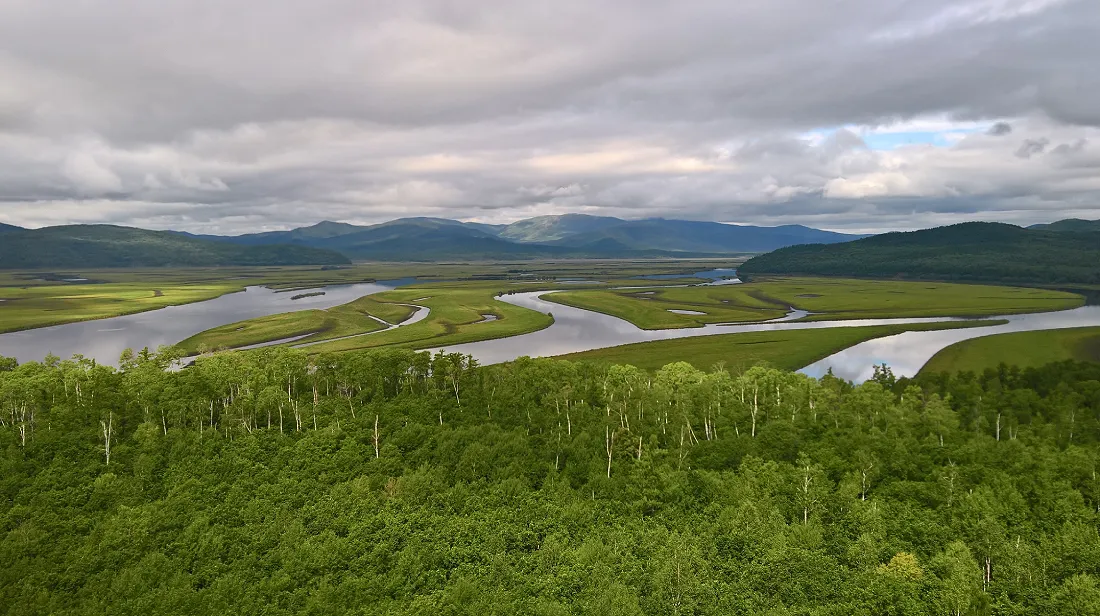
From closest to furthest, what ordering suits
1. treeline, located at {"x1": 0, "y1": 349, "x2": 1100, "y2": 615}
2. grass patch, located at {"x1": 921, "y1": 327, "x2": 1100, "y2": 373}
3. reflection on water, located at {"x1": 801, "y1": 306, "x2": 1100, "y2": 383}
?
treeline, located at {"x1": 0, "y1": 349, "x2": 1100, "y2": 615} < grass patch, located at {"x1": 921, "y1": 327, "x2": 1100, "y2": 373} < reflection on water, located at {"x1": 801, "y1": 306, "x2": 1100, "y2": 383}

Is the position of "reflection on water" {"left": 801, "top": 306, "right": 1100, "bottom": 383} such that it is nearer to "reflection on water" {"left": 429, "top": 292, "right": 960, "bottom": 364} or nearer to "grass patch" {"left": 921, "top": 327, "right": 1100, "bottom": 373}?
"grass patch" {"left": 921, "top": 327, "right": 1100, "bottom": 373}

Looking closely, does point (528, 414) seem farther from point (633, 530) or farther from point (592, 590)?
point (592, 590)

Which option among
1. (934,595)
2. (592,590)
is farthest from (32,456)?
(934,595)

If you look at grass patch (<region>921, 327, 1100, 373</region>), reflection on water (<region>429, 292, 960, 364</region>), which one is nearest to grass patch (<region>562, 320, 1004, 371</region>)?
reflection on water (<region>429, 292, 960, 364</region>)

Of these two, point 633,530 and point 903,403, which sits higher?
point 903,403

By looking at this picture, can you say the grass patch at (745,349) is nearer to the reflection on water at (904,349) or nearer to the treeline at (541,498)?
the reflection on water at (904,349)

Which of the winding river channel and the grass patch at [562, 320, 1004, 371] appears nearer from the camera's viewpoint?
the grass patch at [562, 320, 1004, 371]

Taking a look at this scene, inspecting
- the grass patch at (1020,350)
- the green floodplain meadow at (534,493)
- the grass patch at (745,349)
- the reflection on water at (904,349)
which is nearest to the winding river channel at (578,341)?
the reflection on water at (904,349)
